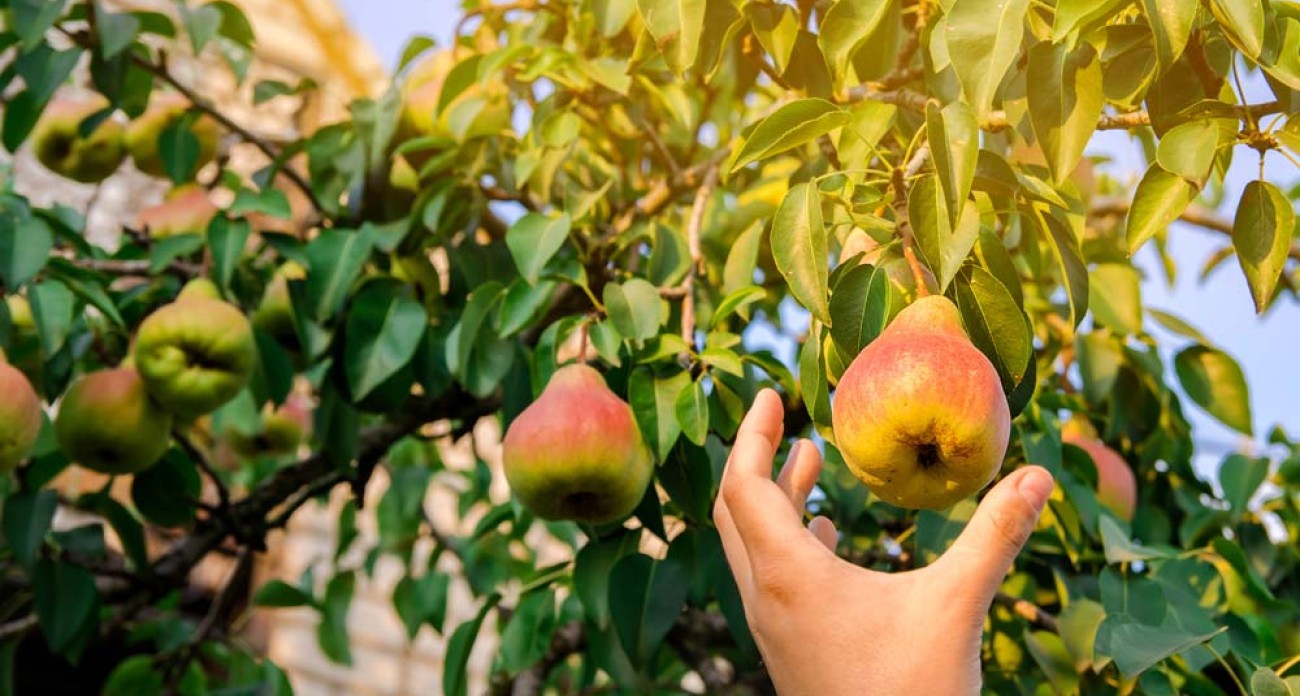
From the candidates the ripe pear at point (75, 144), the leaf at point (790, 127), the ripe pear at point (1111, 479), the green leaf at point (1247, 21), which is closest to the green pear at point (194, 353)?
the ripe pear at point (75, 144)

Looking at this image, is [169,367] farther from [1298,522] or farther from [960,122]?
[1298,522]

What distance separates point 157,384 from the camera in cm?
177

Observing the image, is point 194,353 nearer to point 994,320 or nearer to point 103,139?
point 103,139

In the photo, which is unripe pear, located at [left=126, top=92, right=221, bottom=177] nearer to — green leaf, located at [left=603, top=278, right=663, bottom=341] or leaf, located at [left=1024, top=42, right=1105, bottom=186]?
green leaf, located at [left=603, top=278, right=663, bottom=341]

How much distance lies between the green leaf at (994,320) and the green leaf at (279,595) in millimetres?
1493

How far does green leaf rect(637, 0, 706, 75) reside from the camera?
1.29 m

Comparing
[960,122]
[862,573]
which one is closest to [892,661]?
[862,573]

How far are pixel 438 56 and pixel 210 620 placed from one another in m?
0.95

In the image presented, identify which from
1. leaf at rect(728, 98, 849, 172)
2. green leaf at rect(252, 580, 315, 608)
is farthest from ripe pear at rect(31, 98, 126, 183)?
leaf at rect(728, 98, 849, 172)

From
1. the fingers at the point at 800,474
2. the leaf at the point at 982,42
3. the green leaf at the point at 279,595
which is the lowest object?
the green leaf at the point at 279,595

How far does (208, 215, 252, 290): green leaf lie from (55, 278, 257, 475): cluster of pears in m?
0.03

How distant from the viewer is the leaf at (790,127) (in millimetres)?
1165

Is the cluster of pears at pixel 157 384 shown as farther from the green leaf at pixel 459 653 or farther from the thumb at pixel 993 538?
the thumb at pixel 993 538

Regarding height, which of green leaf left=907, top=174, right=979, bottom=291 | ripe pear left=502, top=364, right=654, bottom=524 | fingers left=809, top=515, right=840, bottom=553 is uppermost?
green leaf left=907, top=174, right=979, bottom=291
